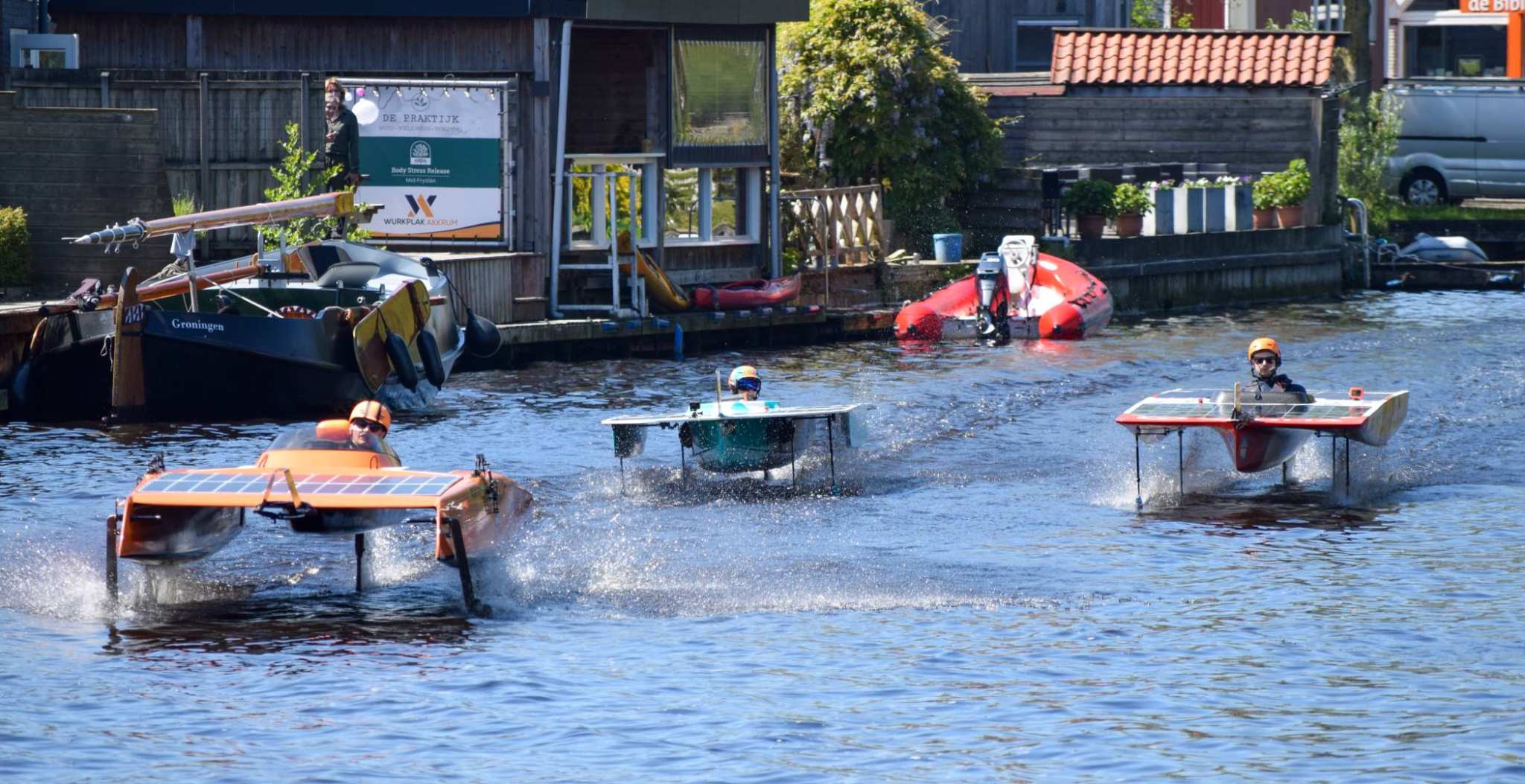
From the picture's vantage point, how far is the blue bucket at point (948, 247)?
36.5 meters

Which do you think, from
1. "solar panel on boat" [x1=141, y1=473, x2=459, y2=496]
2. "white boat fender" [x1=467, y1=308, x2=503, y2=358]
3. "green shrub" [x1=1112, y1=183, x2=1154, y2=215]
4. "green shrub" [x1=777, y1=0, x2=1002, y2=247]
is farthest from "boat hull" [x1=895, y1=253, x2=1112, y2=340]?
"solar panel on boat" [x1=141, y1=473, x2=459, y2=496]

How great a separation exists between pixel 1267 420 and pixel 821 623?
19.3 ft

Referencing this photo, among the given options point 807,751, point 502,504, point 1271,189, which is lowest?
point 807,751

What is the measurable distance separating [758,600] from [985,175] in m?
23.1


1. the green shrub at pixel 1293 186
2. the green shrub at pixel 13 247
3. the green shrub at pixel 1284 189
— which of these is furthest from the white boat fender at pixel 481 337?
the green shrub at pixel 1293 186

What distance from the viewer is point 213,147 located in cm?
3058

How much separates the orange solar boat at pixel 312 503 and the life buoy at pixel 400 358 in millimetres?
8602

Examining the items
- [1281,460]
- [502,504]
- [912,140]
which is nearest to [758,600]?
[502,504]

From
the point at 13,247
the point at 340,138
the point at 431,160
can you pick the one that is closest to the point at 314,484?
the point at 13,247

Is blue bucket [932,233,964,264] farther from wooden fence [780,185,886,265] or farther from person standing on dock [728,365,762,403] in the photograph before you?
person standing on dock [728,365,762,403]

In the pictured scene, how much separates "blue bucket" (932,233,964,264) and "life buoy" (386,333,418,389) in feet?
42.7

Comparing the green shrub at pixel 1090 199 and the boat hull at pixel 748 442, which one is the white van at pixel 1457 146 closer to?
the green shrub at pixel 1090 199

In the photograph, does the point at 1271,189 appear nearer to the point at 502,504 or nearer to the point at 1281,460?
the point at 1281,460

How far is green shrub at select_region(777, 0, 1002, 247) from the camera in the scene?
37125mm
